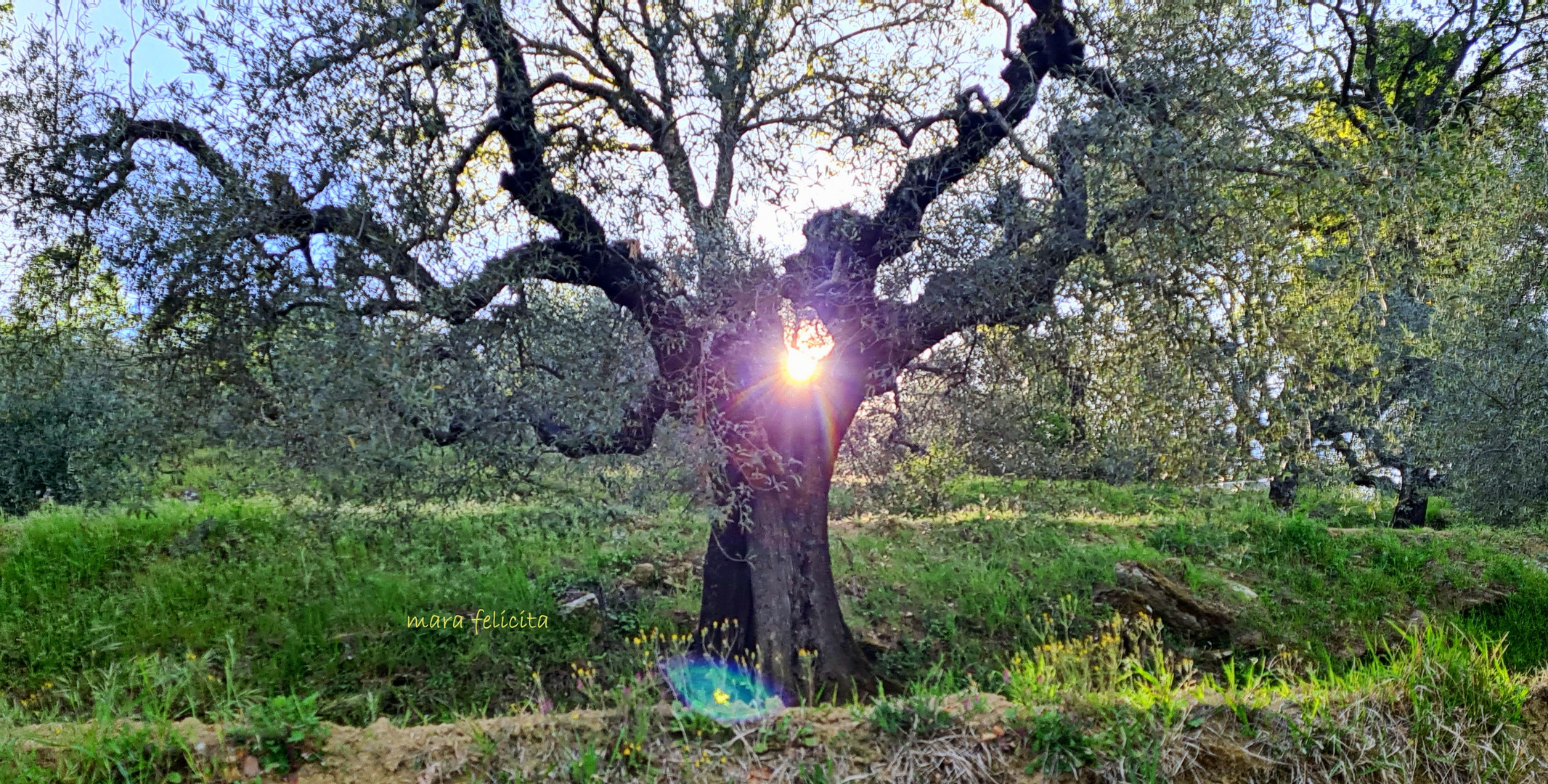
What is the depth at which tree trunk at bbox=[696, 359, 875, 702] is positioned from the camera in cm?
611

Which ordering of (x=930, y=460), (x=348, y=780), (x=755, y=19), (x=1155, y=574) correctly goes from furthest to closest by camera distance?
(x=1155, y=574) < (x=930, y=460) < (x=755, y=19) < (x=348, y=780)

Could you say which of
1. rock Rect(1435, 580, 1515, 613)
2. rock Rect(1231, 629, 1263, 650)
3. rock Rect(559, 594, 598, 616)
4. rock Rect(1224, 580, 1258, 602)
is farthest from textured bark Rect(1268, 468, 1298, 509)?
rock Rect(559, 594, 598, 616)

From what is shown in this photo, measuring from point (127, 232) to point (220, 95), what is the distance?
1.18m

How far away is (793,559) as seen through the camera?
21.1 ft

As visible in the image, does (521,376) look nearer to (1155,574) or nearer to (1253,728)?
(1253,728)

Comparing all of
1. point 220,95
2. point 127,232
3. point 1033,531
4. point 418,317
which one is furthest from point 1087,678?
point 1033,531

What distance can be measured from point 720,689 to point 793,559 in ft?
4.69

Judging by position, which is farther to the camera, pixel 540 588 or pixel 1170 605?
pixel 540 588

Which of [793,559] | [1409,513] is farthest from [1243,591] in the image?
[1409,513]

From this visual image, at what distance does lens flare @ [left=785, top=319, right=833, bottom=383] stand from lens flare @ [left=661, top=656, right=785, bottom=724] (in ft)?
7.08

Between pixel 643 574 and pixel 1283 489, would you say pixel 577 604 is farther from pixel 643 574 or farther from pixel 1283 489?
pixel 1283 489

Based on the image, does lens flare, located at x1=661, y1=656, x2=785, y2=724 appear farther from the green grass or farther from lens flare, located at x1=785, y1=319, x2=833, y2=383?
lens flare, located at x1=785, y1=319, x2=833, y2=383

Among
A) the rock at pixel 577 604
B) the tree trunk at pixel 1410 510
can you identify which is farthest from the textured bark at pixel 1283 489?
the rock at pixel 577 604

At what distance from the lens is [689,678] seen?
514 cm
